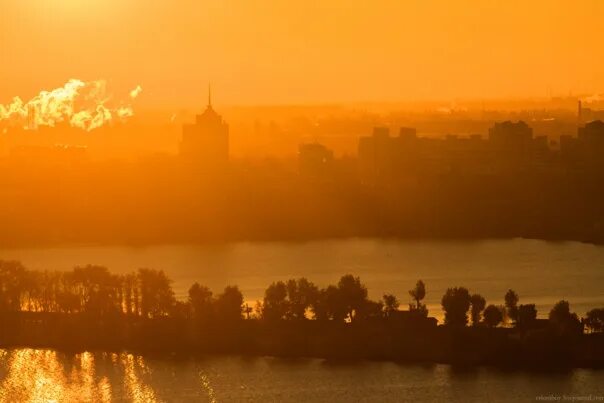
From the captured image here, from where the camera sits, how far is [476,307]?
14492mm

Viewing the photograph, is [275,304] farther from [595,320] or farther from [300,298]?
[595,320]

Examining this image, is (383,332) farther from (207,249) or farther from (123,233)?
(123,233)

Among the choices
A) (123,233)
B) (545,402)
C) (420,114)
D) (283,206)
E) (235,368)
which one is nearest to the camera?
(545,402)

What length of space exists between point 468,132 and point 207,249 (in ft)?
64.8

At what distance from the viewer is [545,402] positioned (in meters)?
12.7

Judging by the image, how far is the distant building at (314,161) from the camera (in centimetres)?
2958

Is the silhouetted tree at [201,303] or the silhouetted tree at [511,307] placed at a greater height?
the silhouetted tree at [201,303]

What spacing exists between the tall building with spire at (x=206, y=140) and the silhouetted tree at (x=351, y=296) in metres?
15.1

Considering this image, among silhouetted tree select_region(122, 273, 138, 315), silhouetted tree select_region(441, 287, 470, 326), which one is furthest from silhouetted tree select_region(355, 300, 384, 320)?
silhouetted tree select_region(122, 273, 138, 315)

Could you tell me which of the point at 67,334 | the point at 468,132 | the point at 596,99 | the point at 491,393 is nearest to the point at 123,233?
the point at 67,334

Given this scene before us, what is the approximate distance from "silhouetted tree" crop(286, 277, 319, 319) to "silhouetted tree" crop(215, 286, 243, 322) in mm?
356

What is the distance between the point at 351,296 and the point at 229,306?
2.83 feet

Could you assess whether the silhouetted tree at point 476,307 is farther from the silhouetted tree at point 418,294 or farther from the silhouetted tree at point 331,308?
the silhouetted tree at point 331,308

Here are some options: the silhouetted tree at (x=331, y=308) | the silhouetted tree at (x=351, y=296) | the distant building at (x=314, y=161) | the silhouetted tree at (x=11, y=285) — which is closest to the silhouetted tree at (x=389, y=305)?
the silhouetted tree at (x=351, y=296)
